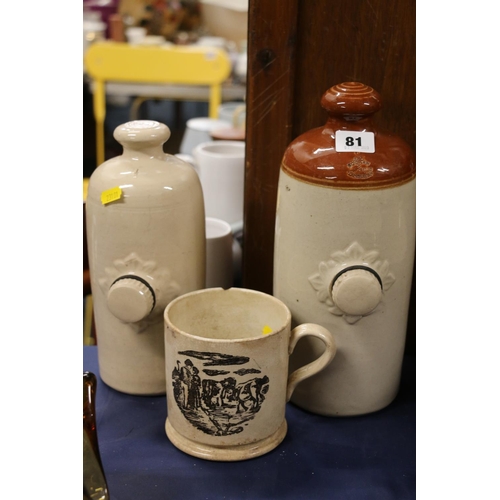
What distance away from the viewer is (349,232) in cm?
81

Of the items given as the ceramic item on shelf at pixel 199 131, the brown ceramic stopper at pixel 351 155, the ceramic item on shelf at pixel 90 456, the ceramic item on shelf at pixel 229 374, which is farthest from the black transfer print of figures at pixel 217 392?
the ceramic item on shelf at pixel 199 131

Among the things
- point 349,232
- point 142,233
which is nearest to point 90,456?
point 142,233

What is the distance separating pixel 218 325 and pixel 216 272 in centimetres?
17

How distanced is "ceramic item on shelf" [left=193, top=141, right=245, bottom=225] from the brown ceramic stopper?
1.20 feet

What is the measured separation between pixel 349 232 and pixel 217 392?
0.24 m

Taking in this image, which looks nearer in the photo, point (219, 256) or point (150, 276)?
point (150, 276)

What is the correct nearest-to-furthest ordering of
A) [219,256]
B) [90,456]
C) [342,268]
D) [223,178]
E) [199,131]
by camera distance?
[90,456], [342,268], [219,256], [223,178], [199,131]

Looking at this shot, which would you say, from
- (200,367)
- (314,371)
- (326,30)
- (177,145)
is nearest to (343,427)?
(314,371)

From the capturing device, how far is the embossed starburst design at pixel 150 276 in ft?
2.84

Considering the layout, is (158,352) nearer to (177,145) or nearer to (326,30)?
Result: (326,30)

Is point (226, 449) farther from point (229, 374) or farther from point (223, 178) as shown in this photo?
point (223, 178)

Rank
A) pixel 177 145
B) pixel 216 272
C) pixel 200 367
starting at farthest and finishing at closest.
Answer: pixel 177 145
pixel 216 272
pixel 200 367

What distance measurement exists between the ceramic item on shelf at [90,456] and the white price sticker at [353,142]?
1.23ft

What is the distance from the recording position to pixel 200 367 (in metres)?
0.77
